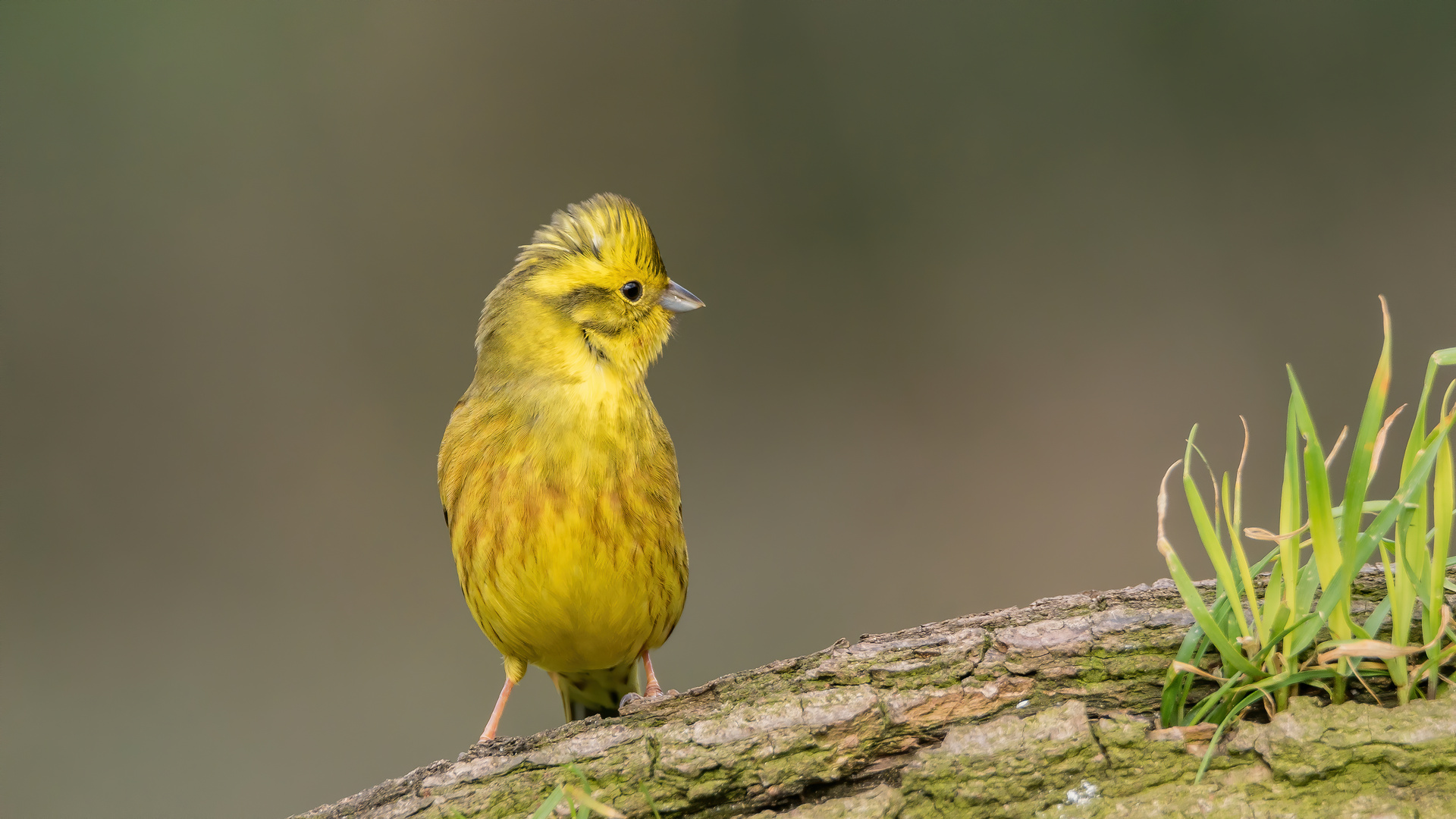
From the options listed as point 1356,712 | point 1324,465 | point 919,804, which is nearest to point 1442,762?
point 1356,712

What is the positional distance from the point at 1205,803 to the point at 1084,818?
132 mm

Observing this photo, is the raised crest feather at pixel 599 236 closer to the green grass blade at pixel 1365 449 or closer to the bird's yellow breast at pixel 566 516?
the bird's yellow breast at pixel 566 516

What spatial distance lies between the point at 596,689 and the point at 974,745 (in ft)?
4.04

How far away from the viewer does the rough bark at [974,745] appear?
3.69 feet

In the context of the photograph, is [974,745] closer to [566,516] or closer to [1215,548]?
[1215,548]

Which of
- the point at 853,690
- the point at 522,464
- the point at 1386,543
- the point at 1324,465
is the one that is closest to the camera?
the point at 1324,465

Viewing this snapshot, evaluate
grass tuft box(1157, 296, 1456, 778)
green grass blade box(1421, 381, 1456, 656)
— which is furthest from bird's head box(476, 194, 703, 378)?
green grass blade box(1421, 381, 1456, 656)

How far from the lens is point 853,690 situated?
4.61ft

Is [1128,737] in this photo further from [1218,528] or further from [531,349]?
[531,349]

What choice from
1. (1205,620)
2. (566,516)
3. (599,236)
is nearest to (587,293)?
(599,236)

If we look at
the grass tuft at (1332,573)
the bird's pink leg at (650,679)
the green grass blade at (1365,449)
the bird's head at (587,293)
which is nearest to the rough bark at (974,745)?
the grass tuft at (1332,573)

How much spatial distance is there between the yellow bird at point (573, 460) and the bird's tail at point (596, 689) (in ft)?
0.60

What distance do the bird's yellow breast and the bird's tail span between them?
27cm

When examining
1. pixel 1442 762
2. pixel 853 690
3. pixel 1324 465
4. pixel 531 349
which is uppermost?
pixel 531 349
